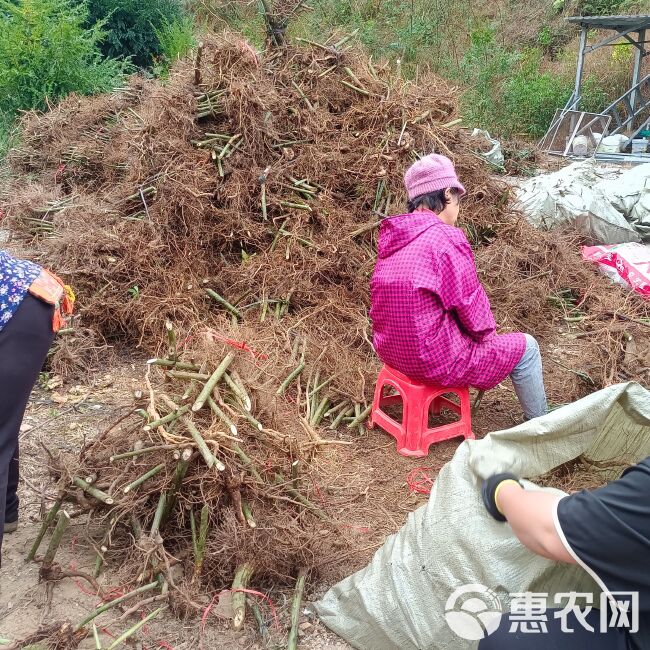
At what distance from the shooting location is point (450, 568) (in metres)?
1.98

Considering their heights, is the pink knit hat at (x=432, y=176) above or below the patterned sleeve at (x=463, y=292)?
above

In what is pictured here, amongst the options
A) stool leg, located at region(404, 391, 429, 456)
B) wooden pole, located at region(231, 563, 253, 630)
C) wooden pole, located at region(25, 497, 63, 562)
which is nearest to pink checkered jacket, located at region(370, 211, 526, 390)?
stool leg, located at region(404, 391, 429, 456)

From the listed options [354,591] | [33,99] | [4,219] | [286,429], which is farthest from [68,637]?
[33,99]

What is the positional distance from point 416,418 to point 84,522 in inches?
63.2

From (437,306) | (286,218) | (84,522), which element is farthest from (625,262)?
(84,522)

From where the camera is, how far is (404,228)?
3273mm

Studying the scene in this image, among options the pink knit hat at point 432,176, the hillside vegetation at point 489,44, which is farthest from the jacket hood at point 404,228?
the hillside vegetation at point 489,44

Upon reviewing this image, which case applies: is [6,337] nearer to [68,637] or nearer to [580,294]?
[68,637]

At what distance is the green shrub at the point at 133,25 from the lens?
1337cm

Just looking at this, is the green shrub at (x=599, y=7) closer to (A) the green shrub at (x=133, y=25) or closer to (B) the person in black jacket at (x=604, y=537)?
(A) the green shrub at (x=133, y=25)

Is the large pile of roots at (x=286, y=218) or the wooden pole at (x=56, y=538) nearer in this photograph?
the wooden pole at (x=56, y=538)

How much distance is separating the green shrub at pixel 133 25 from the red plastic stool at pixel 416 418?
1177 centimetres

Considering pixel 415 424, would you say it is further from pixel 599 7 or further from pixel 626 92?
pixel 599 7

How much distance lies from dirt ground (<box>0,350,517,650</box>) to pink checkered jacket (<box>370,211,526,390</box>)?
20.8 inches
